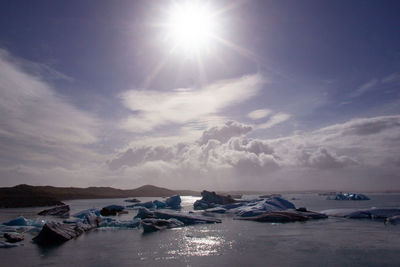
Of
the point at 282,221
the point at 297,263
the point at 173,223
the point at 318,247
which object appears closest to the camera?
the point at 297,263

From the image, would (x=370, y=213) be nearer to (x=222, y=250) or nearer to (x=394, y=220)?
Answer: (x=394, y=220)

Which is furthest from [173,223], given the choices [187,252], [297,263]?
[297,263]

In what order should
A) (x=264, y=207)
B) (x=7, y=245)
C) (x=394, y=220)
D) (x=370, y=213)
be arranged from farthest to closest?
(x=264, y=207) < (x=370, y=213) < (x=394, y=220) < (x=7, y=245)

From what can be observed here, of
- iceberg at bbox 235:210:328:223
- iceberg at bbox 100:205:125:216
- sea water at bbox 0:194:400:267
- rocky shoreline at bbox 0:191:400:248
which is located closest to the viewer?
sea water at bbox 0:194:400:267

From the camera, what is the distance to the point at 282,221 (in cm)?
2777

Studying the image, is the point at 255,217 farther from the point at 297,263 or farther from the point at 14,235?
the point at 14,235

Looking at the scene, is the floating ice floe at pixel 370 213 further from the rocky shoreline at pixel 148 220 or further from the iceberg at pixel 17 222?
the iceberg at pixel 17 222

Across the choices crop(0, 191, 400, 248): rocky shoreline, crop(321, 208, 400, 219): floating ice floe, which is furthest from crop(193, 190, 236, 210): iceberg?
crop(321, 208, 400, 219): floating ice floe

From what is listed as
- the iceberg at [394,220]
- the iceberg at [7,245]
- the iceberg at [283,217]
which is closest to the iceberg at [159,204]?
the iceberg at [283,217]

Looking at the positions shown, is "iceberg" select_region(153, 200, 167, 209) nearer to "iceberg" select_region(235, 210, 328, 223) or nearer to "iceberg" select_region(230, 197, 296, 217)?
"iceberg" select_region(230, 197, 296, 217)

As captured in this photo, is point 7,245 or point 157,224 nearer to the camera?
point 7,245

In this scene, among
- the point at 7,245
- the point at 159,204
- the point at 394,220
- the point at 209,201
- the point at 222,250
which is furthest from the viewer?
the point at 159,204

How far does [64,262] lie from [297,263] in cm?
995

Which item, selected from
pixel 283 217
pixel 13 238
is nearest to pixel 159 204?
pixel 283 217
